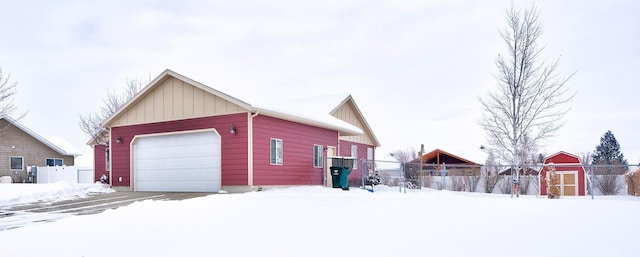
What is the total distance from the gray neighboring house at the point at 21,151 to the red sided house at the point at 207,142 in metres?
14.4

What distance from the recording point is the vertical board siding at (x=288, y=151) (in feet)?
44.8

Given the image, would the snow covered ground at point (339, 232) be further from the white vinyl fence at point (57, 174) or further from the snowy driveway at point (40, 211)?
the white vinyl fence at point (57, 174)

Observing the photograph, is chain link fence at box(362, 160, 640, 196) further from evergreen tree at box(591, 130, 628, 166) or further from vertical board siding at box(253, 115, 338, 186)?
evergreen tree at box(591, 130, 628, 166)

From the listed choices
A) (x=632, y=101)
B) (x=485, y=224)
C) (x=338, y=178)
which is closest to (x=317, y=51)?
(x=338, y=178)

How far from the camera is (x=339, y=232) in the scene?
609cm

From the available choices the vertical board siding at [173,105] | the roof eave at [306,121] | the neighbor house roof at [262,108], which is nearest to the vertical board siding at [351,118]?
the roof eave at [306,121]

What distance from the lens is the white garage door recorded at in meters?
14.1

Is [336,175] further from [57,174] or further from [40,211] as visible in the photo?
[57,174]

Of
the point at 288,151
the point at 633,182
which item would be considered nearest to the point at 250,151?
the point at 288,151

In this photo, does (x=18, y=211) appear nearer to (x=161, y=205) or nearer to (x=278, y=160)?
(x=161, y=205)

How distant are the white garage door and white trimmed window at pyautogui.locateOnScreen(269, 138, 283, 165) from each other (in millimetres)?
1553

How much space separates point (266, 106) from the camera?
45.1 feet

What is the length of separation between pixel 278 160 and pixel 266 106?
1836mm

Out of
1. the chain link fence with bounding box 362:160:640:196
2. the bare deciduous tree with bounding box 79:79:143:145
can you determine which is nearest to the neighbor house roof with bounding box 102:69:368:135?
the chain link fence with bounding box 362:160:640:196
